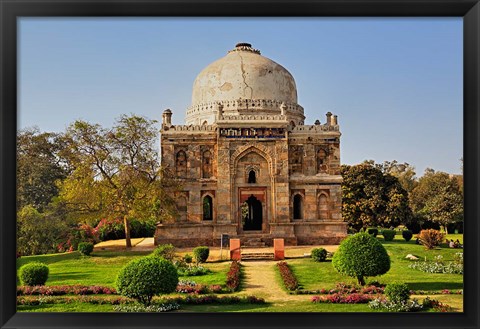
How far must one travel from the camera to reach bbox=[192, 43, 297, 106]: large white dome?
29266mm

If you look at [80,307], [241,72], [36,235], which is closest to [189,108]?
[241,72]

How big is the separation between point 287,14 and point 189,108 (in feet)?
Result: 86.5

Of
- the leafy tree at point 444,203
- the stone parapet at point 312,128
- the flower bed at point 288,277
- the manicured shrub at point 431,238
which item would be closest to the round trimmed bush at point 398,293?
the flower bed at point 288,277

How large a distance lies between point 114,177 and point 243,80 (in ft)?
31.5

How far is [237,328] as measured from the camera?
4.84 meters

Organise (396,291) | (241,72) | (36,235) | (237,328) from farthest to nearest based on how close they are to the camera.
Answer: (241,72) < (36,235) < (396,291) < (237,328)

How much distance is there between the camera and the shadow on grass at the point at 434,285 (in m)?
14.5

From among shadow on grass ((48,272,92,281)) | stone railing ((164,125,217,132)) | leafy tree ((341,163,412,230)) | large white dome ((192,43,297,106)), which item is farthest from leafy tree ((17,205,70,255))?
leafy tree ((341,163,412,230))

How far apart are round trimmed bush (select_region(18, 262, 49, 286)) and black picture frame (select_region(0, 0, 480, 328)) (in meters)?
10.4

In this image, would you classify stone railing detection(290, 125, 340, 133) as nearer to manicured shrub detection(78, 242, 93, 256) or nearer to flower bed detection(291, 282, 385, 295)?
manicured shrub detection(78, 242, 93, 256)

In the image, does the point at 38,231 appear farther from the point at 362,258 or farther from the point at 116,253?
the point at 362,258

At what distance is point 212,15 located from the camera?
4.91 metres

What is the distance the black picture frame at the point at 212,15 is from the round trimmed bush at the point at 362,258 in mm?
9722

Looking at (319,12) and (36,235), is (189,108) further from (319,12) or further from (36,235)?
(319,12)
